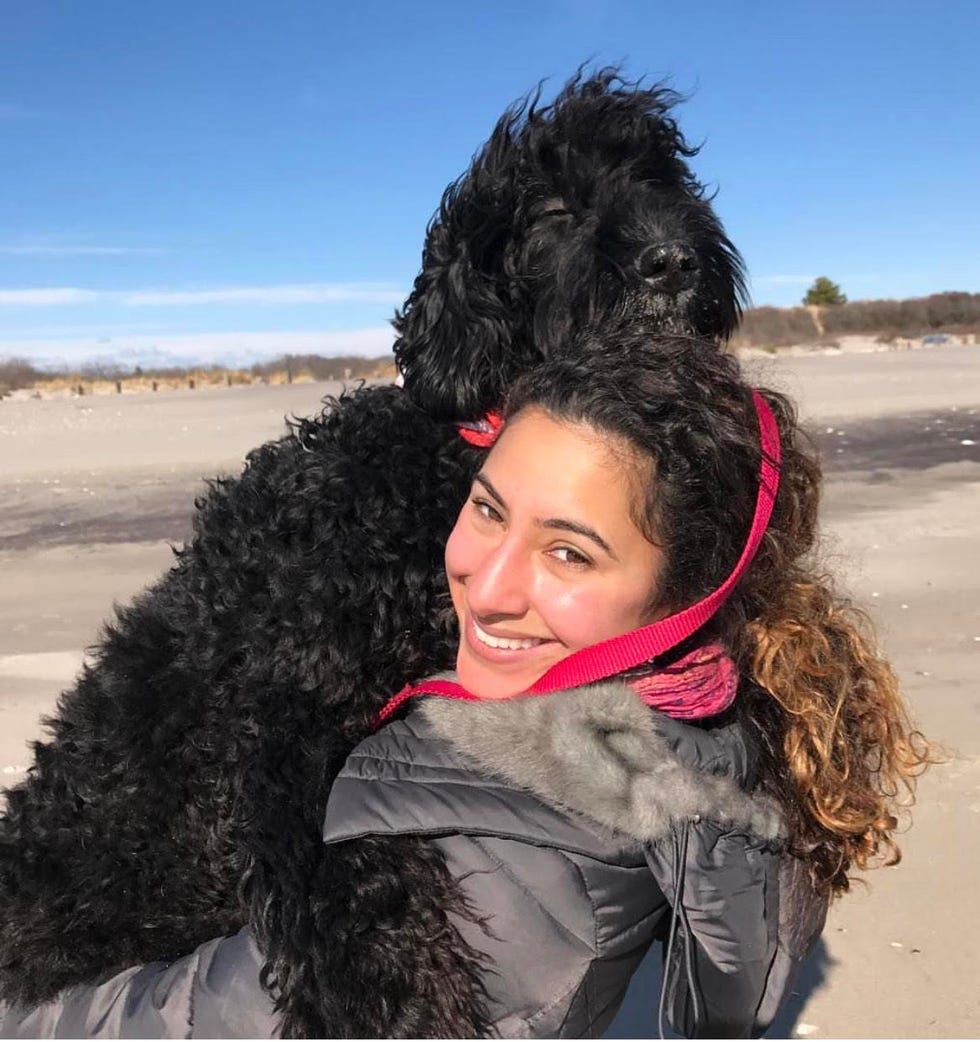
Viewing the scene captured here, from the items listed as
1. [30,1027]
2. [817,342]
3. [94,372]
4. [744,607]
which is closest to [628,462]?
[744,607]

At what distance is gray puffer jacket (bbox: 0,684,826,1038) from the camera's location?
5.09ft

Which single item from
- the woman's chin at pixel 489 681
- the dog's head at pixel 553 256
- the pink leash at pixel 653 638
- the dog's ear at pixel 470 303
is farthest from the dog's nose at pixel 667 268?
the woman's chin at pixel 489 681

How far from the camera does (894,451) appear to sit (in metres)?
12.3

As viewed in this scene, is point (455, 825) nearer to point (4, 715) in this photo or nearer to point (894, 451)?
point (4, 715)

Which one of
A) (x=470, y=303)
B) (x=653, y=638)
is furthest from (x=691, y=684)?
(x=470, y=303)

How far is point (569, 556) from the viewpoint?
1740 mm

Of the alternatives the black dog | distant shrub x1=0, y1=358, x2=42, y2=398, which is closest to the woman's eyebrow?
the black dog

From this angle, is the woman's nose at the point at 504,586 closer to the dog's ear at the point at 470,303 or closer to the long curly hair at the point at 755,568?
the long curly hair at the point at 755,568

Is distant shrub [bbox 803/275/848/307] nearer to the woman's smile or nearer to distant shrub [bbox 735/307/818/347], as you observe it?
distant shrub [bbox 735/307/818/347]

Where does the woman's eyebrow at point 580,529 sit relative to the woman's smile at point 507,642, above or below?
above

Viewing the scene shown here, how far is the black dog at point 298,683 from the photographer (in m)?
1.82

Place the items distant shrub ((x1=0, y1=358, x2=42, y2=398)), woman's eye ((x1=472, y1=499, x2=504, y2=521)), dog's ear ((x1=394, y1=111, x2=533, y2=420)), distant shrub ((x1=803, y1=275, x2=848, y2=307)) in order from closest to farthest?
1. woman's eye ((x1=472, y1=499, x2=504, y2=521))
2. dog's ear ((x1=394, y1=111, x2=533, y2=420))
3. distant shrub ((x1=0, y1=358, x2=42, y2=398))
4. distant shrub ((x1=803, y1=275, x2=848, y2=307))

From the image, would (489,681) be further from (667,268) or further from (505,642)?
(667,268)

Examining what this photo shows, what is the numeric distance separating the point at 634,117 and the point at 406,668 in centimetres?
162
